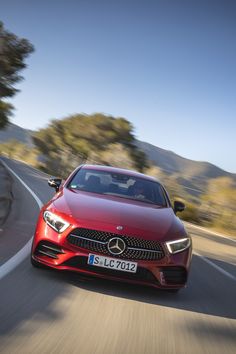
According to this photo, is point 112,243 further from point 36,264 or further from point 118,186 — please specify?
point 118,186

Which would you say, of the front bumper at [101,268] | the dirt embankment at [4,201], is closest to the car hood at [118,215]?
the front bumper at [101,268]

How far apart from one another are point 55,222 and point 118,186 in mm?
1830

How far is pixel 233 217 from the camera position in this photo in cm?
2358

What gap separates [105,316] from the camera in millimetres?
4809

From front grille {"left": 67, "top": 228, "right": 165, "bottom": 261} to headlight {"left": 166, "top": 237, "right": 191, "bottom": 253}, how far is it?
14cm

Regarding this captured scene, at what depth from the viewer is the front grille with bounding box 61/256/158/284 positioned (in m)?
5.48

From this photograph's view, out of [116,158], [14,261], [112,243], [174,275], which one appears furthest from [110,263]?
[116,158]

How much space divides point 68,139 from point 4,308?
5403cm

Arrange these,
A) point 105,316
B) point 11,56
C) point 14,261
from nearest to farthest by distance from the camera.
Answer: point 105,316 < point 14,261 < point 11,56

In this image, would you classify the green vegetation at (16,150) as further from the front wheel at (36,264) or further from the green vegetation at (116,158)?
the front wheel at (36,264)

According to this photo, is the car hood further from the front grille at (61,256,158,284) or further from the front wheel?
the front wheel

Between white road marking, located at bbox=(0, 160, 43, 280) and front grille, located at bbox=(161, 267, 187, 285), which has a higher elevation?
front grille, located at bbox=(161, 267, 187, 285)

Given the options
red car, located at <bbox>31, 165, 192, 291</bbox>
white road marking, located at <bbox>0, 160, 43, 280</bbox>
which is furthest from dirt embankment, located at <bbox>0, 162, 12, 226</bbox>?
red car, located at <bbox>31, 165, 192, 291</bbox>

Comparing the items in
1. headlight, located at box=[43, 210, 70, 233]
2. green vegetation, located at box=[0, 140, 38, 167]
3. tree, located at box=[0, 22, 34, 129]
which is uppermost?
headlight, located at box=[43, 210, 70, 233]
